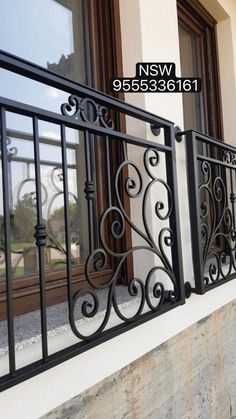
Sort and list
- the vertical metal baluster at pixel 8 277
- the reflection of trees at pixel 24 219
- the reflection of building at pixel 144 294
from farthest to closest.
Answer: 1. the reflection of trees at pixel 24 219
2. the reflection of building at pixel 144 294
3. the vertical metal baluster at pixel 8 277

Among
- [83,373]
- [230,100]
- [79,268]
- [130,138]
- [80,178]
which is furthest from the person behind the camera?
[230,100]

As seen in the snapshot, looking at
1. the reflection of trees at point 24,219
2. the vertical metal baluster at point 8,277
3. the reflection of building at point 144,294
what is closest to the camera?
the vertical metal baluster at point 8,277

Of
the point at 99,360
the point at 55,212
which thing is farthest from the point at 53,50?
the point at 99,360

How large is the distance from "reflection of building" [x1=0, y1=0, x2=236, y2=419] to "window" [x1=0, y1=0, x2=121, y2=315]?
0.02 meters

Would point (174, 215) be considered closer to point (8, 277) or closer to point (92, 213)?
point (92, 213)

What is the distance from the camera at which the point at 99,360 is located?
3.24 ft

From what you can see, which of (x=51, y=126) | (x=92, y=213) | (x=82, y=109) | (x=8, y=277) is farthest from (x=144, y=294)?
(x=51, y=126)

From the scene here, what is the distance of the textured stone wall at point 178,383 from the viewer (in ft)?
3.12

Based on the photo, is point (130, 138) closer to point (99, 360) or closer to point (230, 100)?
point (99, 360)

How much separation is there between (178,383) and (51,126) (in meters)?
1.15

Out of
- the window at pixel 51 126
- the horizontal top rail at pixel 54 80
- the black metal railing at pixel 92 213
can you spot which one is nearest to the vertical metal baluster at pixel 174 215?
the black metal railing at pixel 92 213

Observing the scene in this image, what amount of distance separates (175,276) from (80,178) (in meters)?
0.62

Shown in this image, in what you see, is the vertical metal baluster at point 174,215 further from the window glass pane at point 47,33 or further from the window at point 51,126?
the window glass pane at point 47,33

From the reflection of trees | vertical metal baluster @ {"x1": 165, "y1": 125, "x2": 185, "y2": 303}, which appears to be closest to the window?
the reflection of trees
